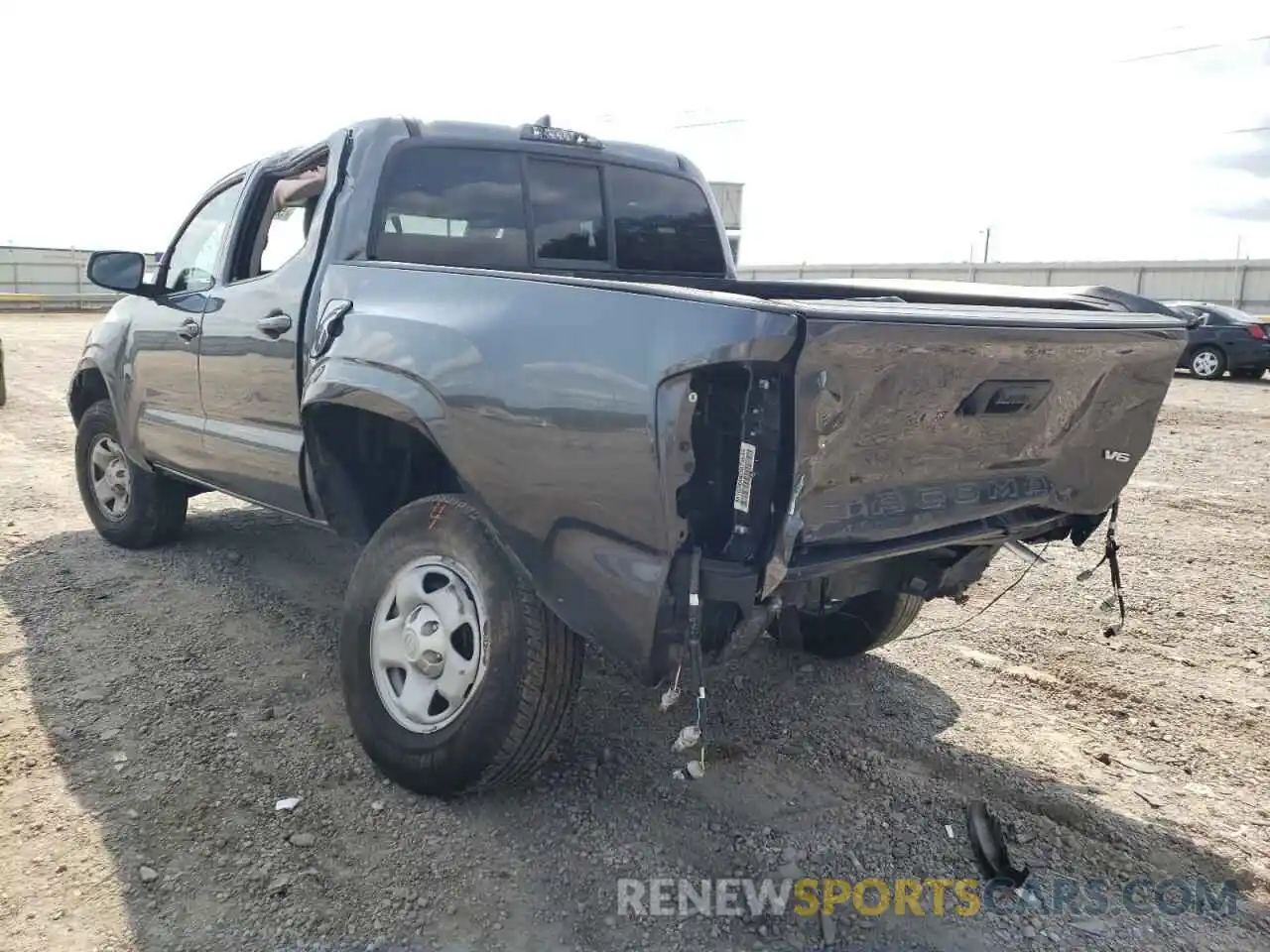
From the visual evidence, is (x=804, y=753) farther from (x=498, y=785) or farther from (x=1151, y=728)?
(x=1151, y=728)

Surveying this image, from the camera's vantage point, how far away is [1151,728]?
12.2ft

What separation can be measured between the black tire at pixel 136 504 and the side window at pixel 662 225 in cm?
287

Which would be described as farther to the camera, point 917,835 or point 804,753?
point 804,753

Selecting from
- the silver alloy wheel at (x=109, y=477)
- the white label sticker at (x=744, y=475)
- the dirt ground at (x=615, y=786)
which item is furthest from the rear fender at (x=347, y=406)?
the silver alloy wheel at (x=109, y=477)

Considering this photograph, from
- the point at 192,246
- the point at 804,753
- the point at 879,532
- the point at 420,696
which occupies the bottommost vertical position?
the point at 804,753

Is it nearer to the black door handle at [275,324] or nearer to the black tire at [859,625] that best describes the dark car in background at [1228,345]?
the black tire at [859,625]

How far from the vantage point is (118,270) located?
482 centimetres

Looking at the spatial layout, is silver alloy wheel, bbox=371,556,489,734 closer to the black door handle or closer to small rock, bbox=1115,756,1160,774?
the black door handle

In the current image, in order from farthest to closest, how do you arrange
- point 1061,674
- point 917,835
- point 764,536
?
point 1061,674 < point 917,835 < point 764,536

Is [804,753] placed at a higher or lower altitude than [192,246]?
lower

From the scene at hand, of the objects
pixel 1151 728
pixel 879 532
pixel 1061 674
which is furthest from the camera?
pixel 1061 674

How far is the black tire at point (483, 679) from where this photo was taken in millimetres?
2812

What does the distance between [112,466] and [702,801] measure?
13.7 feet

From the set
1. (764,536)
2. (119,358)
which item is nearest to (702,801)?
(764,536)
